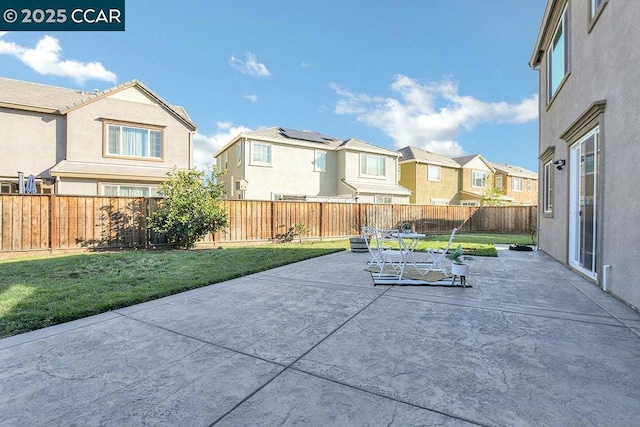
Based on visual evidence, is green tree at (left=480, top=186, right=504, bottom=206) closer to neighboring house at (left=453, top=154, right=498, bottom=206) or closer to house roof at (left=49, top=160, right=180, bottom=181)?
neighboring house at (left=453, top=154, right=498, bottom=206)

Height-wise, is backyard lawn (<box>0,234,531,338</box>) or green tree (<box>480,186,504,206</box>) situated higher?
green tree (<box>480,186,504,206</box>)

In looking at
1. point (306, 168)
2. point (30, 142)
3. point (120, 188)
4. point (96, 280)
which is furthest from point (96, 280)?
point (306, 168)

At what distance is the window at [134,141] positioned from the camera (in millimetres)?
14398

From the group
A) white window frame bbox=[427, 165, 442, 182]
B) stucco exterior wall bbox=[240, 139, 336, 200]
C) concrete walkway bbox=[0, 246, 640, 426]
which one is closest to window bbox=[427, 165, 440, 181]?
white window frame bbox=[427, 165, 442, 182]

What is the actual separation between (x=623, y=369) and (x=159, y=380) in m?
3.63

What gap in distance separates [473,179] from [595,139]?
88.1ft

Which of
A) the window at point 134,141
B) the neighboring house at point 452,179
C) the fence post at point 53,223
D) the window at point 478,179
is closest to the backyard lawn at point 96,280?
the fence post at point 53,223

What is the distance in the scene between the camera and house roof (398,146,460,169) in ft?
89.1

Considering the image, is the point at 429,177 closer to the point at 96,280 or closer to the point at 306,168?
the point at 306,168

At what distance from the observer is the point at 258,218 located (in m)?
12.8

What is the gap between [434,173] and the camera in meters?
28.3

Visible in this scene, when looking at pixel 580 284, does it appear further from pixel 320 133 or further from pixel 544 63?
pixel 320 133

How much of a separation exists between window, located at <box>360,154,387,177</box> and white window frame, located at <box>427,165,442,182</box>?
18.7 ft

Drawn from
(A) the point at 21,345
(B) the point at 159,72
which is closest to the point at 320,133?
(B) the point at 159,72
